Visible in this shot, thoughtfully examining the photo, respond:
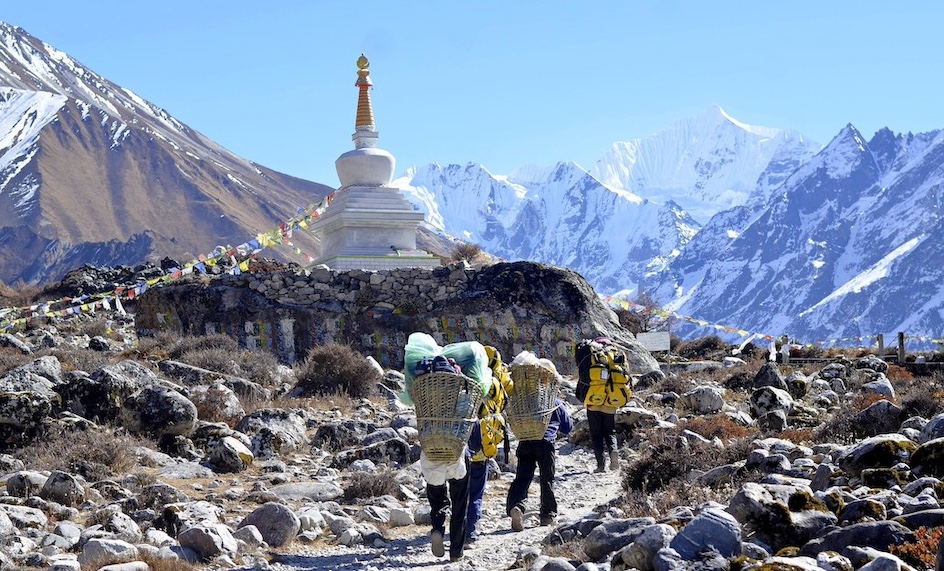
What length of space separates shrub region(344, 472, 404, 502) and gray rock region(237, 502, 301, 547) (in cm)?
172

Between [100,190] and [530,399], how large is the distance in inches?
6154

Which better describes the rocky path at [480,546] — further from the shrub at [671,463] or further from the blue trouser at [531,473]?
the shrub at [671,463]

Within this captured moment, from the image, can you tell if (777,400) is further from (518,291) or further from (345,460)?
(518,291)

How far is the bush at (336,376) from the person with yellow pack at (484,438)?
28.7 feet

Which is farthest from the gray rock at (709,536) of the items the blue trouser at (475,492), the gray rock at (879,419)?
the gray rock at (879,419)

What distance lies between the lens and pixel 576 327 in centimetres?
2559

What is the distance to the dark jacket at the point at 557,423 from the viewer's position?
10336mm

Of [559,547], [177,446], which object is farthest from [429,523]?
[177,446]

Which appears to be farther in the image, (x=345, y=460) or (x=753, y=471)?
(x=345, y=460)

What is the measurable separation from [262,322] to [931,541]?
65.2ft

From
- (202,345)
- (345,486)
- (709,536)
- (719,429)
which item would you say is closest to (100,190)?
(202,345)

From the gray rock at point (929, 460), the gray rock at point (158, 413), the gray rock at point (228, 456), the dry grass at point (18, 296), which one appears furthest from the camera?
the dry grass at point (18, 296)

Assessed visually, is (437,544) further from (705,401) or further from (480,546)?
(705,401)

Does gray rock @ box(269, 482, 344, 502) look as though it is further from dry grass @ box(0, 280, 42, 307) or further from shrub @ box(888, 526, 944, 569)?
dry grass @ box(0, 280, 42, 307)
